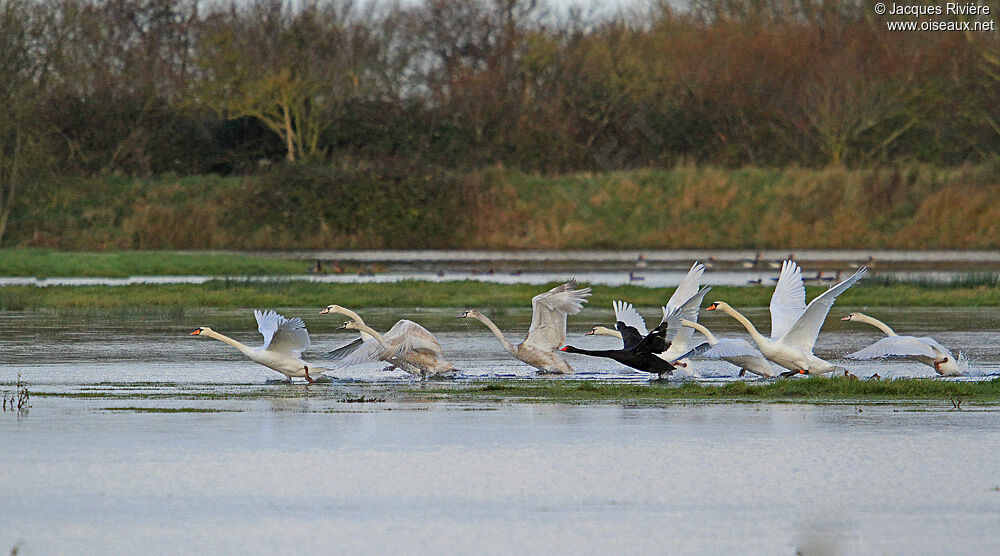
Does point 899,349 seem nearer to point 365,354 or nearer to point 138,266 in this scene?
point 365,354

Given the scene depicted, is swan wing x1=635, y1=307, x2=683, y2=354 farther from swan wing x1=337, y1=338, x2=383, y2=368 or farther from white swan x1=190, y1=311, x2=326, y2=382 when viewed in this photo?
white swan x1=190, y1=311, x2=326, y2=382

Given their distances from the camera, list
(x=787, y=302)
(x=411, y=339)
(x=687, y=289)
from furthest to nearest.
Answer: (x=687, y=289)
(x=787, y=302)
(x=411, y=339)

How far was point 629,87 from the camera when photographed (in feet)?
181

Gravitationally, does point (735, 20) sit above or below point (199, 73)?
above

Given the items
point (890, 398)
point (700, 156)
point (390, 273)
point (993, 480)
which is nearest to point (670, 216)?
point (700, 156)

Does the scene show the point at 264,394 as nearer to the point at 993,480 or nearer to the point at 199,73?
the point at 993,480

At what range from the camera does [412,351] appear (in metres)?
15.9

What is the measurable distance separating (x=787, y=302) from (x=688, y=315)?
1614 millimetres

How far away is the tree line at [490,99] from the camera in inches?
2032

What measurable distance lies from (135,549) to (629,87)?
48.4 m

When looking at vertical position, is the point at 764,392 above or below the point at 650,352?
below

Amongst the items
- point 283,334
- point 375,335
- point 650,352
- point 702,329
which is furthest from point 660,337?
point 283,334

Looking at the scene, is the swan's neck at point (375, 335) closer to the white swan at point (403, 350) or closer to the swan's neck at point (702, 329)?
the white swan at point (403, 350)

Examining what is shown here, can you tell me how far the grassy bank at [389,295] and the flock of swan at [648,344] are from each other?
10.6m
